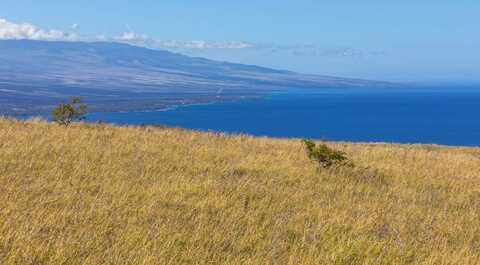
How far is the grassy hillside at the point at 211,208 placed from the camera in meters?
6.67

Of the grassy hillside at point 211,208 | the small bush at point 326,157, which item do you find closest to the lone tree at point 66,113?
the grassy hillside at point 211,208

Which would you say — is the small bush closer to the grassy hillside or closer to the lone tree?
the grassy hillside

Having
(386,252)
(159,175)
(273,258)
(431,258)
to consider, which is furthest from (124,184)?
(431,258)

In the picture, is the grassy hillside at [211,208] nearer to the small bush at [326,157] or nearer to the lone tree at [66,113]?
the small bush at [326,157]

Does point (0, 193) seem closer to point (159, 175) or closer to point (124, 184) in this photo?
point (124, 184)

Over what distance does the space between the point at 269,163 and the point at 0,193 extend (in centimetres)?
815

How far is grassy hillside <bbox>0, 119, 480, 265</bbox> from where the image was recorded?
21.9 ft

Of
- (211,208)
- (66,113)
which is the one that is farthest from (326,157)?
(66,113)

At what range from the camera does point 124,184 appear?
33.8ft

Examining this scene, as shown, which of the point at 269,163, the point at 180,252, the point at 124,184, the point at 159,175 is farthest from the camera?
the point at 269,163

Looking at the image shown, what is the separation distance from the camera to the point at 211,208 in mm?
9125

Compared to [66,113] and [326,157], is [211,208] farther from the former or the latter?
[66,113]

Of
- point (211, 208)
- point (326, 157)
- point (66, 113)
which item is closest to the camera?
point (211, 208)

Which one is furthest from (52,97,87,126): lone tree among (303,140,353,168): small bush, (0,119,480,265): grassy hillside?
(303,140,353,168): small bush
